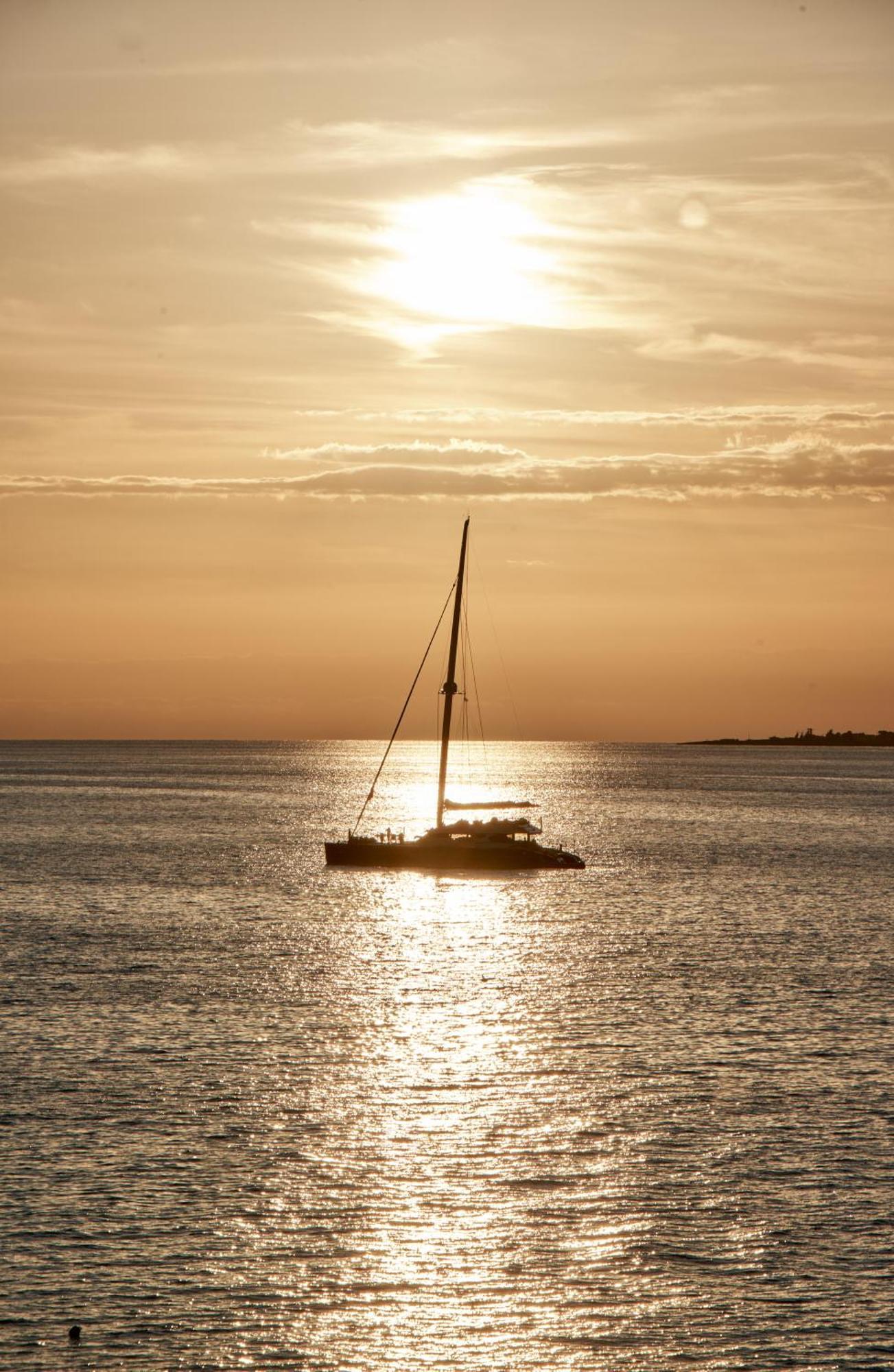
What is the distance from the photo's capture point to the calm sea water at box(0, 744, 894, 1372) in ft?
102

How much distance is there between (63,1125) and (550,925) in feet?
171

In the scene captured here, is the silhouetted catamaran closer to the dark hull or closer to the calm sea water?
the dark hull

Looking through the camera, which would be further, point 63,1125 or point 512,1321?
point 63,1125

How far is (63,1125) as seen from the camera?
144 ft

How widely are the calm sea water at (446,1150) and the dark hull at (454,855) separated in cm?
3031

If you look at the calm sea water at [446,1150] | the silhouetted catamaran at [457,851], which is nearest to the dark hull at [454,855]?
the silhouetted catamaran at [457,851]

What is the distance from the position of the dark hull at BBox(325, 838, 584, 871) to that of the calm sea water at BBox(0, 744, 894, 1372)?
30.3 m

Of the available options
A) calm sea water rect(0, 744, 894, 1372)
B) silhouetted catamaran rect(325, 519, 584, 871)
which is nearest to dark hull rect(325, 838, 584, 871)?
silhouetted catamaran rect(325, 519, 584, 871)

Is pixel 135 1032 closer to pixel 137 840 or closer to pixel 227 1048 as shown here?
pixel 227 1048

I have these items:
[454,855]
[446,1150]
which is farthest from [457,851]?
[446,1150]

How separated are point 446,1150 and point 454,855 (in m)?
77.5

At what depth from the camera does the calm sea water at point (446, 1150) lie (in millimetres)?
31078

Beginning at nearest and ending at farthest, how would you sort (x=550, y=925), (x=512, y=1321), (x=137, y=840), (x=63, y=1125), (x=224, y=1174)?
1. (x=512, y=1321)
2. (x=224, y=1174)
3. (x=63, y=1125)
4. (x=550, y=925)
5. (x=137, y=840)

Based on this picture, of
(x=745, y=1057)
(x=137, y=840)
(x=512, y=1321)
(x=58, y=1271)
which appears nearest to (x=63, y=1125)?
(x=58, y=1271)
